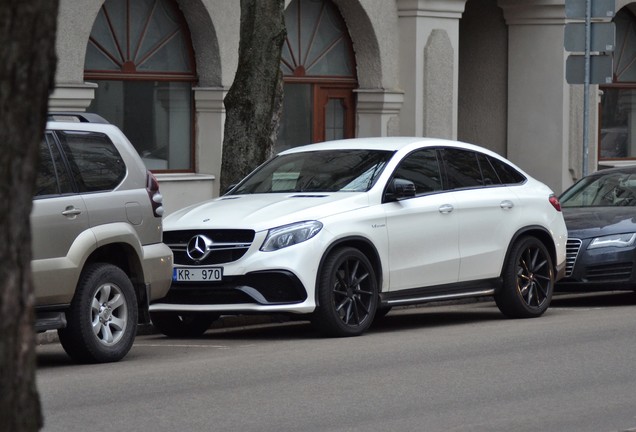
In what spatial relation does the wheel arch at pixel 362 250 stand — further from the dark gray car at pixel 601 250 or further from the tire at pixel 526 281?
the dark gray car at pixel 601 250

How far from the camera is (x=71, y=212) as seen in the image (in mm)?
9656

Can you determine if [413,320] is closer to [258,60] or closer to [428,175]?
[428,175]

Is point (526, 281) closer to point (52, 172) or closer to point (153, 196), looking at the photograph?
point (153, 196)

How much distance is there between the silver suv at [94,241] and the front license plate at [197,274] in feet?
1.81

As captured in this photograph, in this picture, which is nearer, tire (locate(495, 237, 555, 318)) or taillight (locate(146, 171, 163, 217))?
taillight (locate(146, 171, 163, 217))

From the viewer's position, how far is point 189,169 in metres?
20.3

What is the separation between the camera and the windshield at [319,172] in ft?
39.1

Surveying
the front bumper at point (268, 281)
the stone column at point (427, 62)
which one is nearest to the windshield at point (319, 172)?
the front bumper at point (268, 281)

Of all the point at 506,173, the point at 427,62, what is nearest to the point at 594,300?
the point at 506,173

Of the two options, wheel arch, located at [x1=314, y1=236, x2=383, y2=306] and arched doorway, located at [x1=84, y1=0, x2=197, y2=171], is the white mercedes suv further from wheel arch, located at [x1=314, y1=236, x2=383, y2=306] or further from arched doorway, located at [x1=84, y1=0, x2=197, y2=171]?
arched doorway, located at [x1=84, y1=0, x2=197, y2=171]

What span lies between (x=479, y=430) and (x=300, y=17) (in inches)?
585

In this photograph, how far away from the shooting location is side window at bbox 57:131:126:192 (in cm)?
993

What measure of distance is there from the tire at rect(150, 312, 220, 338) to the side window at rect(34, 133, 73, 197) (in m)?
2.33

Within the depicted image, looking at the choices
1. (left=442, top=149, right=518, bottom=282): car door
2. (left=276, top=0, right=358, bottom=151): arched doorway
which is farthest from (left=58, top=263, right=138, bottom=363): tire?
(left=276, top=0, right=358, bottom=151): arched doorway
